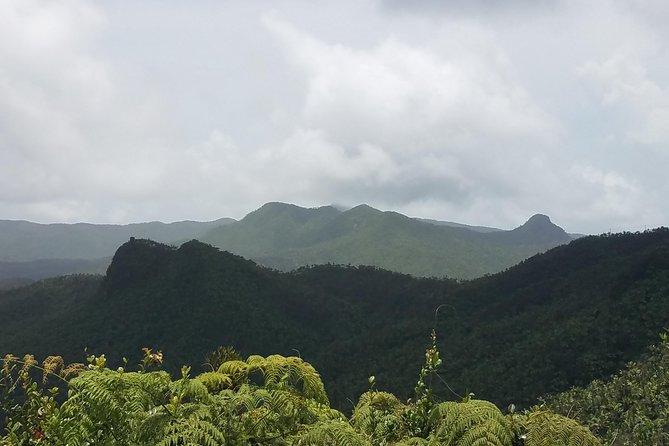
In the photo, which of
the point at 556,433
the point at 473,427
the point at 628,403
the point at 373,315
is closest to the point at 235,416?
the point at 473,427

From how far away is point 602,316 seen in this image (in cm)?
4225

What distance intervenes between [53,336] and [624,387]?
65721 millimetres

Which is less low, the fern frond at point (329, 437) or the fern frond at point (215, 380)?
the fern frond at point (215, 380)

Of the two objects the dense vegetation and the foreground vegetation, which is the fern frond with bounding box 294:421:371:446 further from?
the dense vegetation

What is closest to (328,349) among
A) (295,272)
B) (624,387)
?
(295,272)

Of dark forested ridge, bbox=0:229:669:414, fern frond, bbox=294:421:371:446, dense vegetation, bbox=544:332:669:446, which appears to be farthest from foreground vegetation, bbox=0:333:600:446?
dark forested ridge, bbox=0:229:669:414

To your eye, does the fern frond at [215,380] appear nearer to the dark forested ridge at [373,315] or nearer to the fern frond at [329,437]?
the fern frond at [329,437]

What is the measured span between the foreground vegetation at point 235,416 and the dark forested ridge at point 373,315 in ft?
109

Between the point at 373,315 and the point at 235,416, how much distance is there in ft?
264

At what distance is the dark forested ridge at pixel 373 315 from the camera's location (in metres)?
39.7

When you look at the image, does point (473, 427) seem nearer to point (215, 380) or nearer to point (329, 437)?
point (329, 437)

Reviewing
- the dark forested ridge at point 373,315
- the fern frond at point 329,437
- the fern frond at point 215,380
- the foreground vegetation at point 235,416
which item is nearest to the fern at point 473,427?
the foreground vegetation at point 235,416

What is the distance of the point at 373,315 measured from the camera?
268 feet

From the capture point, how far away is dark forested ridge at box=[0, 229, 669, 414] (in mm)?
39656
